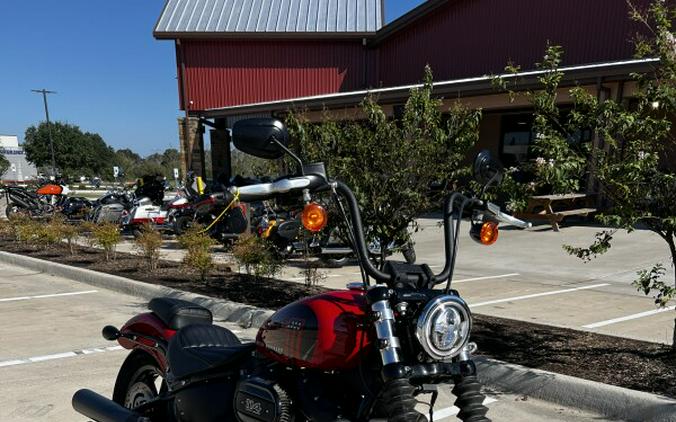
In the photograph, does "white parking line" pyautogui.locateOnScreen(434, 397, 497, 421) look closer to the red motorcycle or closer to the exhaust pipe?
the red motorcycle

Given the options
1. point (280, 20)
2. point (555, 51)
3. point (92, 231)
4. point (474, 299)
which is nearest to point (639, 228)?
point (474, 299)

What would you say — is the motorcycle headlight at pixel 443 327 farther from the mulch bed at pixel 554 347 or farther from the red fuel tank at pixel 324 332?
the mulch bed at pixel 554 347

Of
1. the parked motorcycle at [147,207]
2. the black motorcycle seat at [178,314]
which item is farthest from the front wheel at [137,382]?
the parked motorcycle at [147,207]

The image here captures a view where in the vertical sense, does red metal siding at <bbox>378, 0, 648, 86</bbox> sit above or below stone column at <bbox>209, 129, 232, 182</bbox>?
above

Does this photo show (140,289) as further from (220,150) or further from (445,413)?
(220,150)

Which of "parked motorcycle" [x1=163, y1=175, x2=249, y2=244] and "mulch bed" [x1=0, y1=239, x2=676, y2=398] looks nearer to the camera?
"mulch bed" [x1=0, y1=239, x2=676, y2=398]

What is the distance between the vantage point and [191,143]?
1056 inches

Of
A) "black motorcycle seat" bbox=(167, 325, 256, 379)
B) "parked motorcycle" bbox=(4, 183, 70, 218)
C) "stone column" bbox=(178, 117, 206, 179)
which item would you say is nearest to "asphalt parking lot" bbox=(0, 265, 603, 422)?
"black motorcycle seat" bbox=(167, 325, 256, 379)

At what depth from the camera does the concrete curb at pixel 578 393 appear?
363 centimetres

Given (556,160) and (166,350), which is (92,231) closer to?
(166,350)

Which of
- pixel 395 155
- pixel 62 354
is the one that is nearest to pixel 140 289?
pixel 62 354

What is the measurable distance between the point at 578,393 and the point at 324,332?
103 inches

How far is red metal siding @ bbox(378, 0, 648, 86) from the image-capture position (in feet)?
59.1

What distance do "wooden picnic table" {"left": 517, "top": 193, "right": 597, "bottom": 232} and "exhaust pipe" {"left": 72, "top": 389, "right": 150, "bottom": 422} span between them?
10.9 metres
